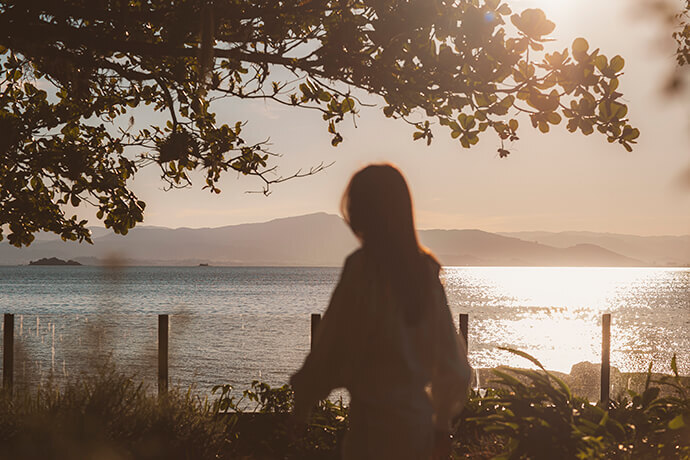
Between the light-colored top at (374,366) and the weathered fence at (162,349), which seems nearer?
the light-colored top at (374,366)

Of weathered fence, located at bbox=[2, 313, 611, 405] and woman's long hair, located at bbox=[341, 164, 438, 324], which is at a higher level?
woman's long hair, located at bbox=[341, 164, 438, 324]

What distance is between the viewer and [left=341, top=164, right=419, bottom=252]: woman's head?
2.62m

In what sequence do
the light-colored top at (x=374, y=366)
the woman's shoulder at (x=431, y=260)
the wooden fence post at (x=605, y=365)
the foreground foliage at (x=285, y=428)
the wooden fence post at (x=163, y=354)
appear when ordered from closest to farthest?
the light-colored top at (x=374, y=366)
the woman's shoulder at (x=431, y=260)
the foreground foliage at (x=285, y=428)
the wooden fence post at (x=163, y=354)
the wooden fence post at (x=605, y=365)

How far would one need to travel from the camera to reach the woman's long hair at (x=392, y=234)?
8.50ft

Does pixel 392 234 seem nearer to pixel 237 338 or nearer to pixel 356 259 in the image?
pixel 356 259

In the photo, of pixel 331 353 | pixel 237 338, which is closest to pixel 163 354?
pixel 331 353

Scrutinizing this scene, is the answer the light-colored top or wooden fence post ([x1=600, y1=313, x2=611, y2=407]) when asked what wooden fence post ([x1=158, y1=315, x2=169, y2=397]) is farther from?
wooden fence post ([x1=600, y1=313, x2=611, y2=407])

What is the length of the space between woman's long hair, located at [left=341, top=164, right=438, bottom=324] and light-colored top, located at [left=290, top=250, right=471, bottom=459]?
5cm

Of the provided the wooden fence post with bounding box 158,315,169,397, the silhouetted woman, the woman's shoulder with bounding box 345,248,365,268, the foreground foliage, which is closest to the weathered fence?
the wooden fence post with bounding box 158,315,169,397

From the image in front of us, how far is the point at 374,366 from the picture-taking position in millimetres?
2562

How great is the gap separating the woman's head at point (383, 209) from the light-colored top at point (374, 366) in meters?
0.11

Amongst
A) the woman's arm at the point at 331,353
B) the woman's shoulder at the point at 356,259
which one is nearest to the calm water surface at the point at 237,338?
the woman's arm at the point at 331,353

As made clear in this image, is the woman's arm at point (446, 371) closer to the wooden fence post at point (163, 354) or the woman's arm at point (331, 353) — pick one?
the woman's arm at point (331, 353)

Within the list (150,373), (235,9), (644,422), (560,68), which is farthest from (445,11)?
(150,373)
